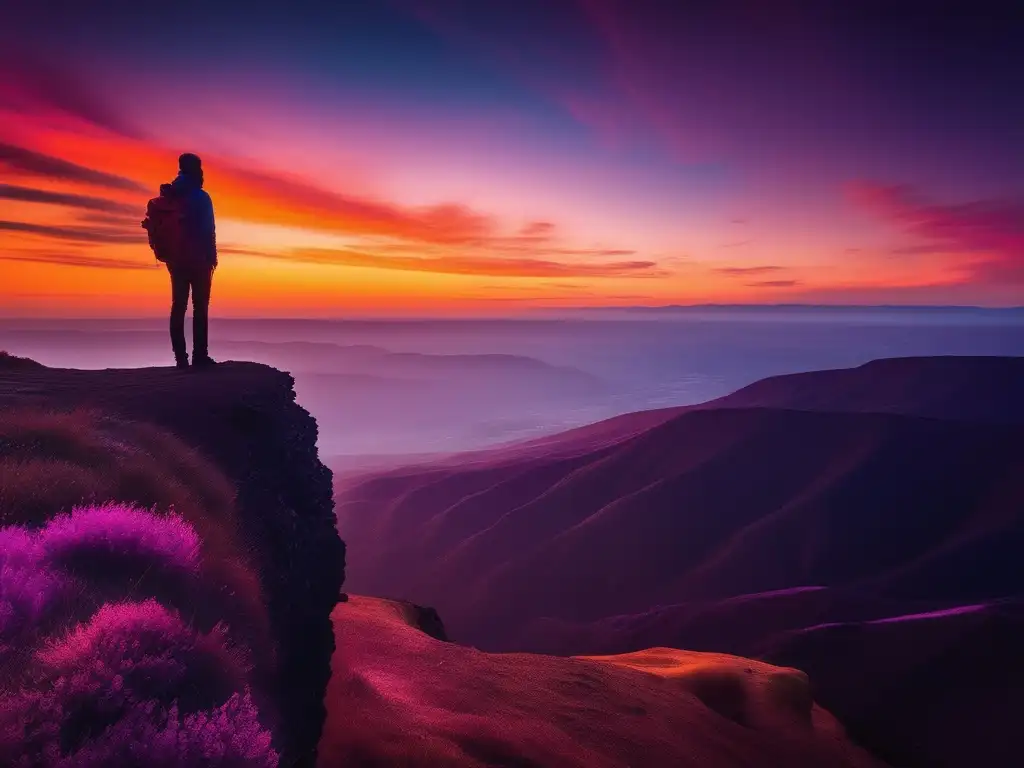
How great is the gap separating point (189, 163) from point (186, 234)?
117cm

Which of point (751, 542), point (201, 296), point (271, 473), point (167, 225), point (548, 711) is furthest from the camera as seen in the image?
point (751, 542)

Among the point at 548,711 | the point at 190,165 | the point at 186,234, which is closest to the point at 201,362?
the point at 186,234

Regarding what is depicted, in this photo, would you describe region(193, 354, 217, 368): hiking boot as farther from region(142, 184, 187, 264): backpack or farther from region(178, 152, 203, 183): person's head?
region(178, 152, 203, 183): person's head

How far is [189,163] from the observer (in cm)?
891

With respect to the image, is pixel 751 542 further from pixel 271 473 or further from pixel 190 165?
pixel 190 165

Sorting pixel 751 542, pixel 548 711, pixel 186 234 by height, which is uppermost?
pixel 186 234

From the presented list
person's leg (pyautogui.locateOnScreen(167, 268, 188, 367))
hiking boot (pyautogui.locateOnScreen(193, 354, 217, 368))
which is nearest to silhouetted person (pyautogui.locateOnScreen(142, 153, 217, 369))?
person's leg (pyautogui.locateOnScreen(167, 268, 188, 367))

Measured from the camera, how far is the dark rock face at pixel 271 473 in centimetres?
595

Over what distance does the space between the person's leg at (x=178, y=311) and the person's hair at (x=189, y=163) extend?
1.64 m

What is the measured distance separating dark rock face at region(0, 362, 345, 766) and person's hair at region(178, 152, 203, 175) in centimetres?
335

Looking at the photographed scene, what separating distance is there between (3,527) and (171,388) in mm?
4483

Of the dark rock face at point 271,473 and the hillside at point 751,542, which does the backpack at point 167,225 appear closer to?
the dark rock face at point 271,473

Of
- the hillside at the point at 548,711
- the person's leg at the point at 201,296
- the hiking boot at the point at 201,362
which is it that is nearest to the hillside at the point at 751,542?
the hillside at the point at 548,711

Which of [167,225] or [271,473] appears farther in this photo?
[167,225]
